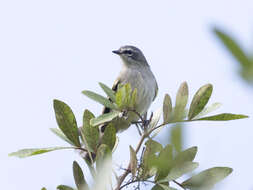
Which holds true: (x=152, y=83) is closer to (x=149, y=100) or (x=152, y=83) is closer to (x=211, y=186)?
(x=149, y=100)

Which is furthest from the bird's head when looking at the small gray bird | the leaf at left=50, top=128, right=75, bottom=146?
the leaf at left=50, top=128, right=75, bottom=146

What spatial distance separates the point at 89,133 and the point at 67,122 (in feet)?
0.52

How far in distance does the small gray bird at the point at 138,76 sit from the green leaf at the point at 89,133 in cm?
310

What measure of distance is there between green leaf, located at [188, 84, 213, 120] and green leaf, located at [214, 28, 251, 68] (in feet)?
4.34

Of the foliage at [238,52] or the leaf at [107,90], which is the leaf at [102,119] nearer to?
the leaf at [107,90]

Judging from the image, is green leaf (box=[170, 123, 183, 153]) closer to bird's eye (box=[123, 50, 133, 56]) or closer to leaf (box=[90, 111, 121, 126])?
leaf (box=[90, 111, 121, 126])

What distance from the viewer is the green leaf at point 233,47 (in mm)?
577

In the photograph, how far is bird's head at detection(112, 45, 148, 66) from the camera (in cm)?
704

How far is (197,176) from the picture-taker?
0.88m

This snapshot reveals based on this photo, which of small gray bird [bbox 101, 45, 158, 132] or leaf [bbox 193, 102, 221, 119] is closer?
leaf [bbox 193, 102, 221, 119]

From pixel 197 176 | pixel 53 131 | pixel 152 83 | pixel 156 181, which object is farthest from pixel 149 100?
pixel 197 176

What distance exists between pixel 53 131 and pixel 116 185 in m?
0.70

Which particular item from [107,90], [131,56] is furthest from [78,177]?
[131,56]

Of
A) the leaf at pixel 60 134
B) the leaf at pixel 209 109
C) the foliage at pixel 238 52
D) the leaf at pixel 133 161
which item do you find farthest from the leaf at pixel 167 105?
the foliage at pixel 238 52
